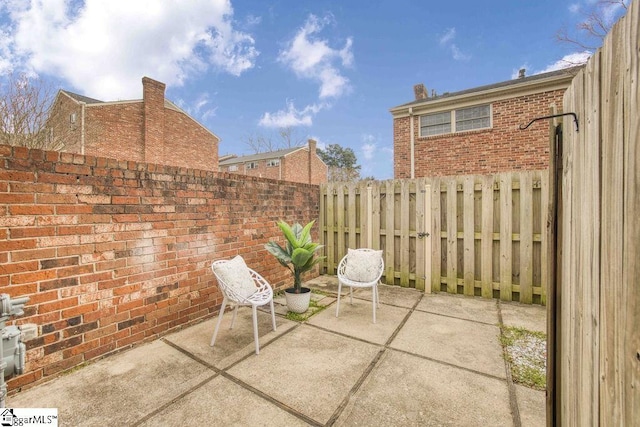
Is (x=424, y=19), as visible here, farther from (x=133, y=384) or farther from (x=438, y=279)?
(x=133, y=384)

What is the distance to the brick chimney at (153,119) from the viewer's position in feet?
48.1

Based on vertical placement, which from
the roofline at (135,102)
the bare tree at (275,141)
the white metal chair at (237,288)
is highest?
→ the bare tree at (275,141)

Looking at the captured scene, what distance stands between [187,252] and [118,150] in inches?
562

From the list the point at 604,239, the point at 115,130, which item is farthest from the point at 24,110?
the point at 604,239

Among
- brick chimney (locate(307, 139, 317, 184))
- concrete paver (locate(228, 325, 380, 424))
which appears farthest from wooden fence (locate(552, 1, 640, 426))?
brick chimney (locate(307, 139, 317, 184))

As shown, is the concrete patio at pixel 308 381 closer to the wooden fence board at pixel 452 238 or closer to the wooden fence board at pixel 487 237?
the wooden fence board at pixel 487 237

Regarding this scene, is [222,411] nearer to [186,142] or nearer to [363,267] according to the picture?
[363,267]

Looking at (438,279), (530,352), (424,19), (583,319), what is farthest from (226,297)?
(424,19)

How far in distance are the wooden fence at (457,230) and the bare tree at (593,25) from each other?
24.2 feet

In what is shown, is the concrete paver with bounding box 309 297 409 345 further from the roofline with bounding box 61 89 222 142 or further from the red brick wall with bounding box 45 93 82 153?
the roofline with bounding box 61 89 222 142

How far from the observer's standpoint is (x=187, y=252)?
3.16m

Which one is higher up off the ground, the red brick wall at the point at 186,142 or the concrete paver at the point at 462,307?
the red brick wall at the point at 186,142

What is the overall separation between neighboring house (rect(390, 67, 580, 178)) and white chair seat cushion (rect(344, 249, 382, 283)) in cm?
714

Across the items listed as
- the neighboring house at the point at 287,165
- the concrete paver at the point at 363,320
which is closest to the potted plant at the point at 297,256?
the concrete paver at the point at 363,320
